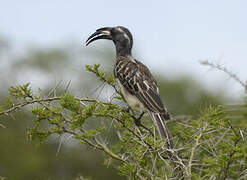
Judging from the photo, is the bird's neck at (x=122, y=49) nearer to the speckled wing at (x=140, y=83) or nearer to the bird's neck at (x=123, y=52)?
the bird's neck at (x=123, y=52)

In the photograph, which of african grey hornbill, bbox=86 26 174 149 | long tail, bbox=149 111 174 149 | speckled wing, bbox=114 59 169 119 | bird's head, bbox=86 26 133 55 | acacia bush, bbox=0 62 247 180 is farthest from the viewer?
bird's head, bbox=86 26 133 55

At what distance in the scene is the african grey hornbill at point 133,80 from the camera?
3809mm

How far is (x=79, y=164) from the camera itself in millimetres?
15000

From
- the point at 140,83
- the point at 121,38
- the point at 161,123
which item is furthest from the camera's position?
the point at 121,38

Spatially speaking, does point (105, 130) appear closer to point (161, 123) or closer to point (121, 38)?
point (161, 123)

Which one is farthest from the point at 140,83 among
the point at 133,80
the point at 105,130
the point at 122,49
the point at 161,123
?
the point at 105,130

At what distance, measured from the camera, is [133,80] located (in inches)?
167

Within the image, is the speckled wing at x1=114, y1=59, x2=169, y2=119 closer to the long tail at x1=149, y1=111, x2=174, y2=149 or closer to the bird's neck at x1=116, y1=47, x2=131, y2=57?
the long tail at x1=149, y1=111, x2=174, y2=149

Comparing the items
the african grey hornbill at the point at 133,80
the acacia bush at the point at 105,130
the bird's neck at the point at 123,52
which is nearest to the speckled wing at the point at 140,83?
the african grey hornbill at the point at 133,80

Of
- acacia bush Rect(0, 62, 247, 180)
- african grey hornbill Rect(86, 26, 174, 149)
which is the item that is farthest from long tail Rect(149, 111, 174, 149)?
acacia bush Rect(0, 62, 247, 180)

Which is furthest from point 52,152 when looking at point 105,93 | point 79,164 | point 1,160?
point 105,93

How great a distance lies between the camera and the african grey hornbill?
150 inches

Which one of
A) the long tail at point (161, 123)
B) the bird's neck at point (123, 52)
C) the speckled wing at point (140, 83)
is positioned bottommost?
the long tail at point (161, 123)

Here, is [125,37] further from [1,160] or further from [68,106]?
[1,160]
